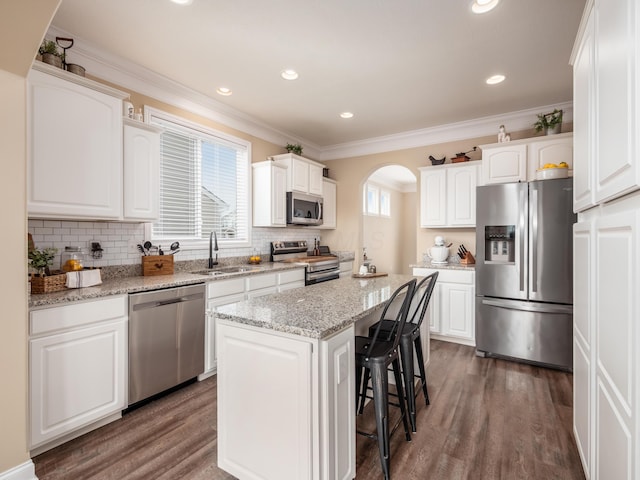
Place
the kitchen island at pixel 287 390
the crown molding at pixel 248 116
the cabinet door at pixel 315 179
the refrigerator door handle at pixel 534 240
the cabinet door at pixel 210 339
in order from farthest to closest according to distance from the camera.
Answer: the cabinet door at pixel 315 179
the refrigerator door handle at pixel 534 240
the cabinet door at pixel 210 339
the crown molding at pixel 248 116
the kitchen island at pixel 287 390

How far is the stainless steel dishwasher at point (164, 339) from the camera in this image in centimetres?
237

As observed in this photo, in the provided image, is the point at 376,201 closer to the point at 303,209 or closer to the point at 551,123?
the point at 303,209

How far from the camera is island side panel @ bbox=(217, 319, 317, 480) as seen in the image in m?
1.41

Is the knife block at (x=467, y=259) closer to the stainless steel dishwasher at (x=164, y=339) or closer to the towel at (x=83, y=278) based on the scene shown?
the stainless steel dishwasher at (x=164, y=339)

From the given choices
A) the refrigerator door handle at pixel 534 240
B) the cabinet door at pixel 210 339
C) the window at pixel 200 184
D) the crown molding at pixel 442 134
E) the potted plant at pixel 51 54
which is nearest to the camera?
the potted plant at pixel 51 54

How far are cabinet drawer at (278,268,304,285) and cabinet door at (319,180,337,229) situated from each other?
1407 mm

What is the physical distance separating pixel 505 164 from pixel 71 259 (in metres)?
4.41

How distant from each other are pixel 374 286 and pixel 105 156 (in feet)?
7.47

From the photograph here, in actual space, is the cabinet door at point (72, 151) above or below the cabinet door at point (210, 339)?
above

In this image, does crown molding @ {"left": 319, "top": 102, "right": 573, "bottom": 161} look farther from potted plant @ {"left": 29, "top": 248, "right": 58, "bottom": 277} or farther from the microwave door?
potted plant @ {"left": 29, "top": 248, "right": 58, "bottom": 277}

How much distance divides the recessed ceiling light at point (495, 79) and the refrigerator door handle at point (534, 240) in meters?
1.13

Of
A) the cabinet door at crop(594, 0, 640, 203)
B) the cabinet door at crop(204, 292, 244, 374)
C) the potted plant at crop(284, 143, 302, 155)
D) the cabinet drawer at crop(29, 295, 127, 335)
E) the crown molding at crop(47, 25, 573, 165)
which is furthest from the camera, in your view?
the potted plant at crop(284, 143, 302, 155)

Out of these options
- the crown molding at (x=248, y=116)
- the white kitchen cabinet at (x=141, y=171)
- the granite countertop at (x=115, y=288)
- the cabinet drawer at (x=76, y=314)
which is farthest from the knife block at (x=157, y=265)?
the crown molding at (x=248, y=116)

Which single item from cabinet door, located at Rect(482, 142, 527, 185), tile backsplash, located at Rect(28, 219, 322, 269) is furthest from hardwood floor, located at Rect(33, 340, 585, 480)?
cabinet door, located at Rect(482, 142, 527, 185)
